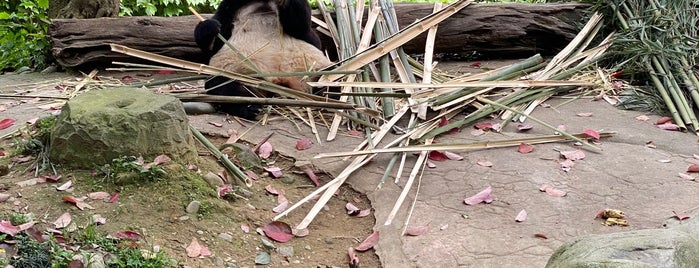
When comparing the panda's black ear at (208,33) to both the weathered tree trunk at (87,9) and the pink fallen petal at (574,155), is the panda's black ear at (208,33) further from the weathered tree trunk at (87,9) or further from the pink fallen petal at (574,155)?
the pink fallen petal at (574,155)

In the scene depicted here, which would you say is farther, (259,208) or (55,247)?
(259,208)

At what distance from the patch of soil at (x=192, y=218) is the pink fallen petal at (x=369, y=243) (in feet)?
0.10

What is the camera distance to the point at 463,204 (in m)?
3.88

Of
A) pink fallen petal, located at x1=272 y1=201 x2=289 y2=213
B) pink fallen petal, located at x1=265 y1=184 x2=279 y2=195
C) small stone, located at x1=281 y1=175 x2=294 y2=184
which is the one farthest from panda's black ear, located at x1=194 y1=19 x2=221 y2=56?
pink fallen petal, located at x1=272 y1=201 x2=289 y2=213

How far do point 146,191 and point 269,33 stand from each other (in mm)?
2190

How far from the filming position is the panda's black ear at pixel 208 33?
5.25 meters

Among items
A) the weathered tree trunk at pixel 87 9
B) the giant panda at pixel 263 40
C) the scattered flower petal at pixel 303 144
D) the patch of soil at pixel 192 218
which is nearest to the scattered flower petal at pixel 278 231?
the patch of soil at pixel 192 218

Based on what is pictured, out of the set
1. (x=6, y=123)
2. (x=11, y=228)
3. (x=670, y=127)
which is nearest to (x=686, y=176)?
(x=670, y=127)

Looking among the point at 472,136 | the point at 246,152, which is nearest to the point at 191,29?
the point at 246,152

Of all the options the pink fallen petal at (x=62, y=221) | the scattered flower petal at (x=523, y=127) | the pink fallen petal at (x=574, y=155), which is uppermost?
the pink fallen petal at (x=62, y=221)

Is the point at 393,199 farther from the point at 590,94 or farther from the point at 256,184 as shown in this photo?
the point at 590,94

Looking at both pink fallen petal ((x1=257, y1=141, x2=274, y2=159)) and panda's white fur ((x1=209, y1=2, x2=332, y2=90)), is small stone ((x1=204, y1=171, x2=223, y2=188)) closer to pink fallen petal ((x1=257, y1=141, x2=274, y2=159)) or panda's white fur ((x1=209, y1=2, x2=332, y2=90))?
pink fallen petal ((x1=257, y1=141, x2=274, y2=159))

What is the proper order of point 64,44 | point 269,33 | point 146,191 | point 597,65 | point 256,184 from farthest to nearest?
point 64,44 < point 597,65 < point 269,33 < point 256,184 < point 146,191

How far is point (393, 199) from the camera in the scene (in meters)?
3.96
